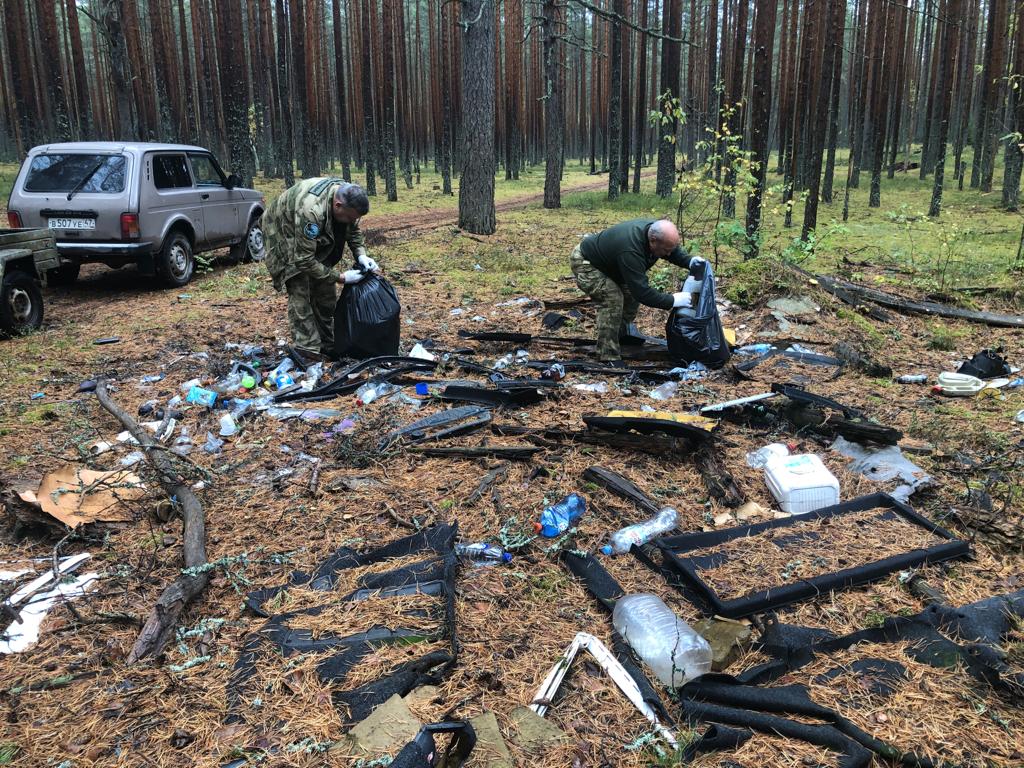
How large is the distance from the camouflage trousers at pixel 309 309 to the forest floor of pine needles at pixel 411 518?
2.07ft

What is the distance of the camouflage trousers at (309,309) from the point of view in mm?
6395

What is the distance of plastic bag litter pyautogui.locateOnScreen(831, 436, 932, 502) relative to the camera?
390cm

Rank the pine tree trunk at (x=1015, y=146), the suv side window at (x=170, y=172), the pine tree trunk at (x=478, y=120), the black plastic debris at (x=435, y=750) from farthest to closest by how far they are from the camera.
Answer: the pine tree trunk at (x=1015, y=146) < the pine tree trunk at (x=478, y=120) < the suv side window at (x=170, y=172) < the black plastic debris at (x=435, y=750)

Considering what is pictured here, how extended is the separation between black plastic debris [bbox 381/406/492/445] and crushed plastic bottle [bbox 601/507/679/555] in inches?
61.3

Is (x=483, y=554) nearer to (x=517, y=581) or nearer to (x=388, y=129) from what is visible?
(x=517, y=581)

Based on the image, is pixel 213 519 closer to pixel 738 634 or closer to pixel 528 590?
pixel 528 590

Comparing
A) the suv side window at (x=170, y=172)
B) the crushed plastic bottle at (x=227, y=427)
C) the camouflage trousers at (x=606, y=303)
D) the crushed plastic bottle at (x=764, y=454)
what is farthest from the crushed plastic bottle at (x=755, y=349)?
the suv side window at (x=170, y=172)

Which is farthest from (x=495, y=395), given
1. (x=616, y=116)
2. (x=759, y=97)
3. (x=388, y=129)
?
(x=388, y=129)

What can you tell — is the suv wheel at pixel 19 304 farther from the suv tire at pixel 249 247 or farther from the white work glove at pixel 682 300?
the white work glove at pixel 682 300

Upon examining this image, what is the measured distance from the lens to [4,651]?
272 centimetres

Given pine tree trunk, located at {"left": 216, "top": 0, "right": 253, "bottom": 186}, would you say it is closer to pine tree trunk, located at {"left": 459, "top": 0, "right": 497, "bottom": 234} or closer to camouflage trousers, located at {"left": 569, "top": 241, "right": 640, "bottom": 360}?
pine tree trunk, located at {"left": 459, "top": 0, "right": 497, "bottom": 234}

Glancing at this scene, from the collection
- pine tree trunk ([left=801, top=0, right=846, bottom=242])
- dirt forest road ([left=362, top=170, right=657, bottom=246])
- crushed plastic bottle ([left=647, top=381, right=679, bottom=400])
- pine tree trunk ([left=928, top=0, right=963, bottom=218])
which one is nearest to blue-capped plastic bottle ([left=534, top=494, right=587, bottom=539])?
crushed plastic bottle ([left=647, top=381, right=679, bottom=400])

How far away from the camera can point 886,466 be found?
4.12 m

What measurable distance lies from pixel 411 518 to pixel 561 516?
0.83 meters
